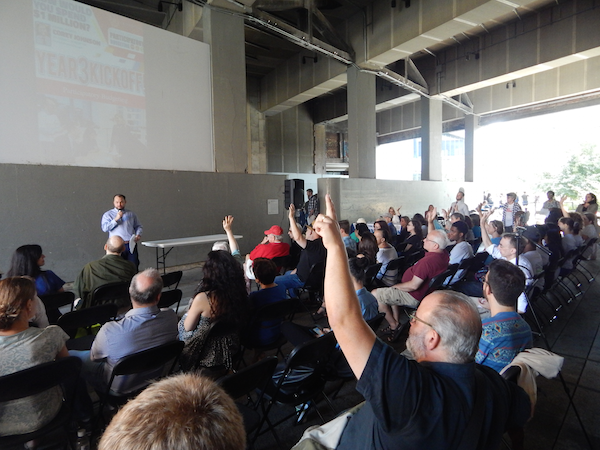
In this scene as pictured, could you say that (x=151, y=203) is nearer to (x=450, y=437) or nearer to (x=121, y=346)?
(x=121, y=346)

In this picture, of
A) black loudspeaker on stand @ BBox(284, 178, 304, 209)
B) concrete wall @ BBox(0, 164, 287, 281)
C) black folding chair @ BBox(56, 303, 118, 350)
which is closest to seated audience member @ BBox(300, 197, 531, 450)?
black folding chair @ BBox(56, 303, 118, 350)

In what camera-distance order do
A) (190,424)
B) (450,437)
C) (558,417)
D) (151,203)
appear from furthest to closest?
(151,203)
(558,417)
(450,437)
(190,424)

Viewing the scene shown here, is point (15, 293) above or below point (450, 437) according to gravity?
above

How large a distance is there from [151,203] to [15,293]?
5106 mm

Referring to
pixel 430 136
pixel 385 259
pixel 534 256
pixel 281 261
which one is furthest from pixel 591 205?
pixel 281 261

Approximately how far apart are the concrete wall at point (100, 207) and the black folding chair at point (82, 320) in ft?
11.6

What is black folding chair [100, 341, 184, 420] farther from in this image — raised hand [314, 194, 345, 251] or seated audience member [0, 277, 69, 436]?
raised hand [314, 194, 345, 251]

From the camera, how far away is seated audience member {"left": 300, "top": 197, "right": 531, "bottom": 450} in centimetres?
90

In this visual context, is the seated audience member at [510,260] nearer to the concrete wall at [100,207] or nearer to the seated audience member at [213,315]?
the seated audience member at [213,315]

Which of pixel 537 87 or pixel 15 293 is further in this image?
pixel 537 87

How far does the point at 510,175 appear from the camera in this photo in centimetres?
2562

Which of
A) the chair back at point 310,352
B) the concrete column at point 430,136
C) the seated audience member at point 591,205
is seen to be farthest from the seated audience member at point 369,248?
the concrete column at point 430,136

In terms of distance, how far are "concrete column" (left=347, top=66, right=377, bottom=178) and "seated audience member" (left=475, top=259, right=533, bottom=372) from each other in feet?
28.6

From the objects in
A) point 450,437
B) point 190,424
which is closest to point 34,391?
point 190,424
